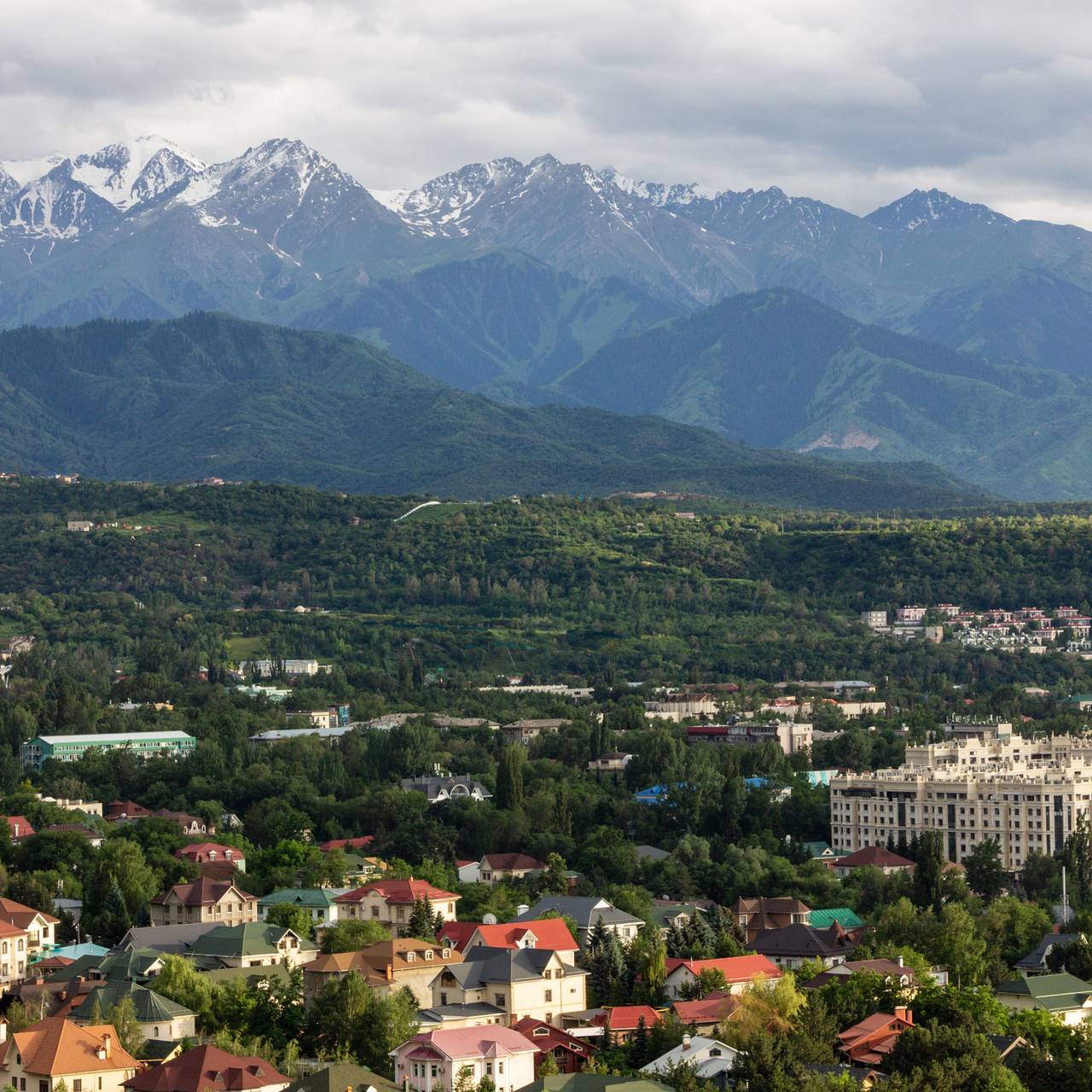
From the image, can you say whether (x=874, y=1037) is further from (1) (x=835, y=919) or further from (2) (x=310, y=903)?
(2) (x=310, y=903)

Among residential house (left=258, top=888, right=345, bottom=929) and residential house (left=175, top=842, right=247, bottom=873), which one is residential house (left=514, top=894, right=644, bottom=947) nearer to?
residential house (left=258, top=888, right=345, bottom=929)

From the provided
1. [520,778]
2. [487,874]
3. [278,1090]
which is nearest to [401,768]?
[520,778]

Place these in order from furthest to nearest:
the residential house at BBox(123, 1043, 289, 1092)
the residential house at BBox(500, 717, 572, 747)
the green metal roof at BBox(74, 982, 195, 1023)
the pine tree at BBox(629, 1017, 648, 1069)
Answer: the residential house at BBox(500, 717, 572, 747), the green metal roof at BBox(74, 982, 195, 1023), the pine tree at BBox(629, 1017, 648, 1069), the residential house at BBox(123, 1043, 289, 1092)

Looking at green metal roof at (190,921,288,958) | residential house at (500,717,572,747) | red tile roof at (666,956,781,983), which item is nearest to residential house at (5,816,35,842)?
green metal roof at (190,921,288,958)

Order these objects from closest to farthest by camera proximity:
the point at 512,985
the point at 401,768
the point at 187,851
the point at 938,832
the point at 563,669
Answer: the point at 512,985 < the point at 187,851 < the point at 938,832 < the point at 401,768 < the point at 563,669

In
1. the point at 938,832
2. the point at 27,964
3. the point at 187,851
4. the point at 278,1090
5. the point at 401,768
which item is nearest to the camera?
the point at 278,1090

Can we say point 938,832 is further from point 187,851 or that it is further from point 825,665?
point 825,665
